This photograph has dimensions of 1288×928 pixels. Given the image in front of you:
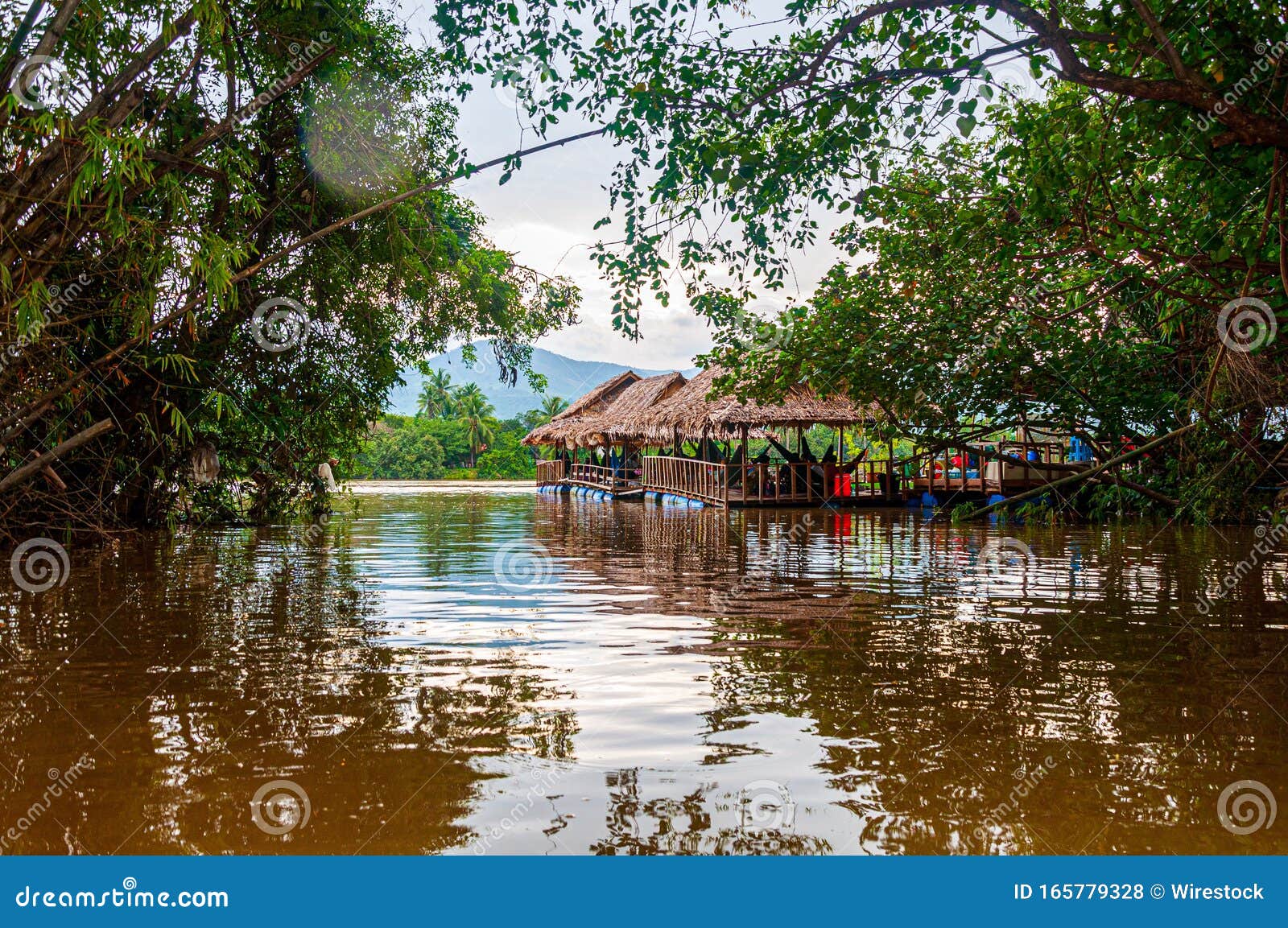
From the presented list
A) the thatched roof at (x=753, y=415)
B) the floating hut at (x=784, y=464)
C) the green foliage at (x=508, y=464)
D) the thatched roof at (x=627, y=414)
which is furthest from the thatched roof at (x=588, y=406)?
the green foliage at (x=508, y=464)

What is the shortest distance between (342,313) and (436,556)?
10.4 ft

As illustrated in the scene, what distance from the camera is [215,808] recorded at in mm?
3301

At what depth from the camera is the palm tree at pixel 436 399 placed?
67.3 meters

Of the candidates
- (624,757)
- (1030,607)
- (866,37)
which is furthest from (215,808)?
(1030,607)

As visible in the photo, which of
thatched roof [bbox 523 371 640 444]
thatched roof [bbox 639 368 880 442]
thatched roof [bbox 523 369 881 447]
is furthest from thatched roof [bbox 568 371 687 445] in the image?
thatched roof [bbox 639 368 880 442]

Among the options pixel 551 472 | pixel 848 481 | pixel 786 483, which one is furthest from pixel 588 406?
pixel 848 481

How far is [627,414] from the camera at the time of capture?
1196 inches

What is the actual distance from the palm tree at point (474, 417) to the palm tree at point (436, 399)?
Result: 107 centimetres

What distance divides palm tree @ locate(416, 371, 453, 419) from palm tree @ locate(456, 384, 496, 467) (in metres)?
1.07

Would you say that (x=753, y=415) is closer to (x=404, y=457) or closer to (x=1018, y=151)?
(x=1018, y=151)

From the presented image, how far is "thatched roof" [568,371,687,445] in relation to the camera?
28.6 meters

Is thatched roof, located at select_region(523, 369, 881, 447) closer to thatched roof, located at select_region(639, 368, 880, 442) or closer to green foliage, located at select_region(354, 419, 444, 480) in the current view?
Result: thatched roof, located at select_region(639, 368, 880, 442)

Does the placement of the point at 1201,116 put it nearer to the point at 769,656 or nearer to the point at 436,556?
the point at 769,656

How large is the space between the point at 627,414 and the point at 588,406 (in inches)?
312
